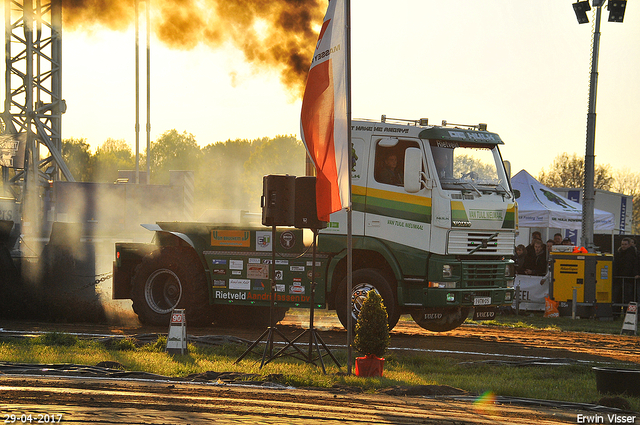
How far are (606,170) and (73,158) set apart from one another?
6474 centimetres

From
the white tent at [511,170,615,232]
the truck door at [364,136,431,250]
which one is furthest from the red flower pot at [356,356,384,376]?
the white tent at [511,170,615,232]

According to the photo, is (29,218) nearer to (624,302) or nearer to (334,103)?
(624,302)

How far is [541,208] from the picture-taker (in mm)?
26172

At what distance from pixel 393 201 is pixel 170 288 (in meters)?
4.88

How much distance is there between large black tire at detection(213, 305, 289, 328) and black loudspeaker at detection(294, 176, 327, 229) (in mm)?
5479

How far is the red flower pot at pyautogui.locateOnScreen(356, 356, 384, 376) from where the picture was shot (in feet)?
31.1

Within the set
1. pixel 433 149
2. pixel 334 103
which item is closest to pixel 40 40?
pixel 433 149

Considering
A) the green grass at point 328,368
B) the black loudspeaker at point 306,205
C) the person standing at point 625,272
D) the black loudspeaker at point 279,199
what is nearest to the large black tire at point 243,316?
the green grass at point 328,368

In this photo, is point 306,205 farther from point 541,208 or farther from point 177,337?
point 541,208

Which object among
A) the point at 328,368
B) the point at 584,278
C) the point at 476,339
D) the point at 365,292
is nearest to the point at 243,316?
the point at 365,292

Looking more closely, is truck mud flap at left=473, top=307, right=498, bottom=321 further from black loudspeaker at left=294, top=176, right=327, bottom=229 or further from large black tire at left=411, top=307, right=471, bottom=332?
black loudspeaker at left=294, top=176, right=327, bottom=229


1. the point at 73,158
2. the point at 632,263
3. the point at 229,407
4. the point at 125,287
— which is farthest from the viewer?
the point at 73,158

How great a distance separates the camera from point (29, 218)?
3014 centimetres

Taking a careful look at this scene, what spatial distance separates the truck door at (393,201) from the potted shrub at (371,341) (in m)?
3.60
